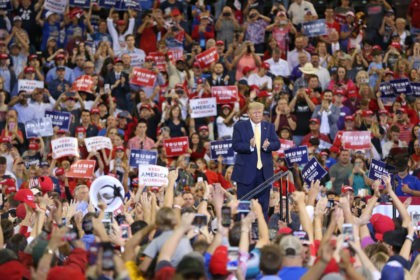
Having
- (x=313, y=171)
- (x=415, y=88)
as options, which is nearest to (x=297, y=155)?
(x=313, y=171)

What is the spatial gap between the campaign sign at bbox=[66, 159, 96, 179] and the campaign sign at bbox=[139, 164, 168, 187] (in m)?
2.49

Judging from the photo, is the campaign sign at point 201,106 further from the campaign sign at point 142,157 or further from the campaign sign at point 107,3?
the campaign sign at point 107,3

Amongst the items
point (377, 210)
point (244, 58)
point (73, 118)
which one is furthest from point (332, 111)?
point (377, 210)

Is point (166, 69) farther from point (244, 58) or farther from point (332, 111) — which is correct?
point (332, 111)

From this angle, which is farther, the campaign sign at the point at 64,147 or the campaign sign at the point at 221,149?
the campaign sign at the point at 64,147

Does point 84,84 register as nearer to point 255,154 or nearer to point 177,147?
point 177,147

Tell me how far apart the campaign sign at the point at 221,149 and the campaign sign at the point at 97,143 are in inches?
69.8

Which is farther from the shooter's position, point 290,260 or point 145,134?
point 145,134

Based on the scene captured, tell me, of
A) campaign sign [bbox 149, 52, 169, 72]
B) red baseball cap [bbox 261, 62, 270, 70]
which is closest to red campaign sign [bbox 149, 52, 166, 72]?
campaign sign [bbox 149, 52, 169, 72]

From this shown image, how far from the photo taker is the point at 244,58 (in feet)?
79.6

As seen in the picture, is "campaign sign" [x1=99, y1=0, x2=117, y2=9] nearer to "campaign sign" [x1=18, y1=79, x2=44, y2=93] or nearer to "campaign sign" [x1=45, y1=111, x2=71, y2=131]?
"campaign sign" [x1=18, y1=79, x2=44, y2=93]

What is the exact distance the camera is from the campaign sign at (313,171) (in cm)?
1731

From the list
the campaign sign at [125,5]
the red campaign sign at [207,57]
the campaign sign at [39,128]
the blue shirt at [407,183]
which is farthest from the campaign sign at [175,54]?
the blue shirt at [407,183]

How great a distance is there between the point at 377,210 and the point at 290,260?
18.6 ft
